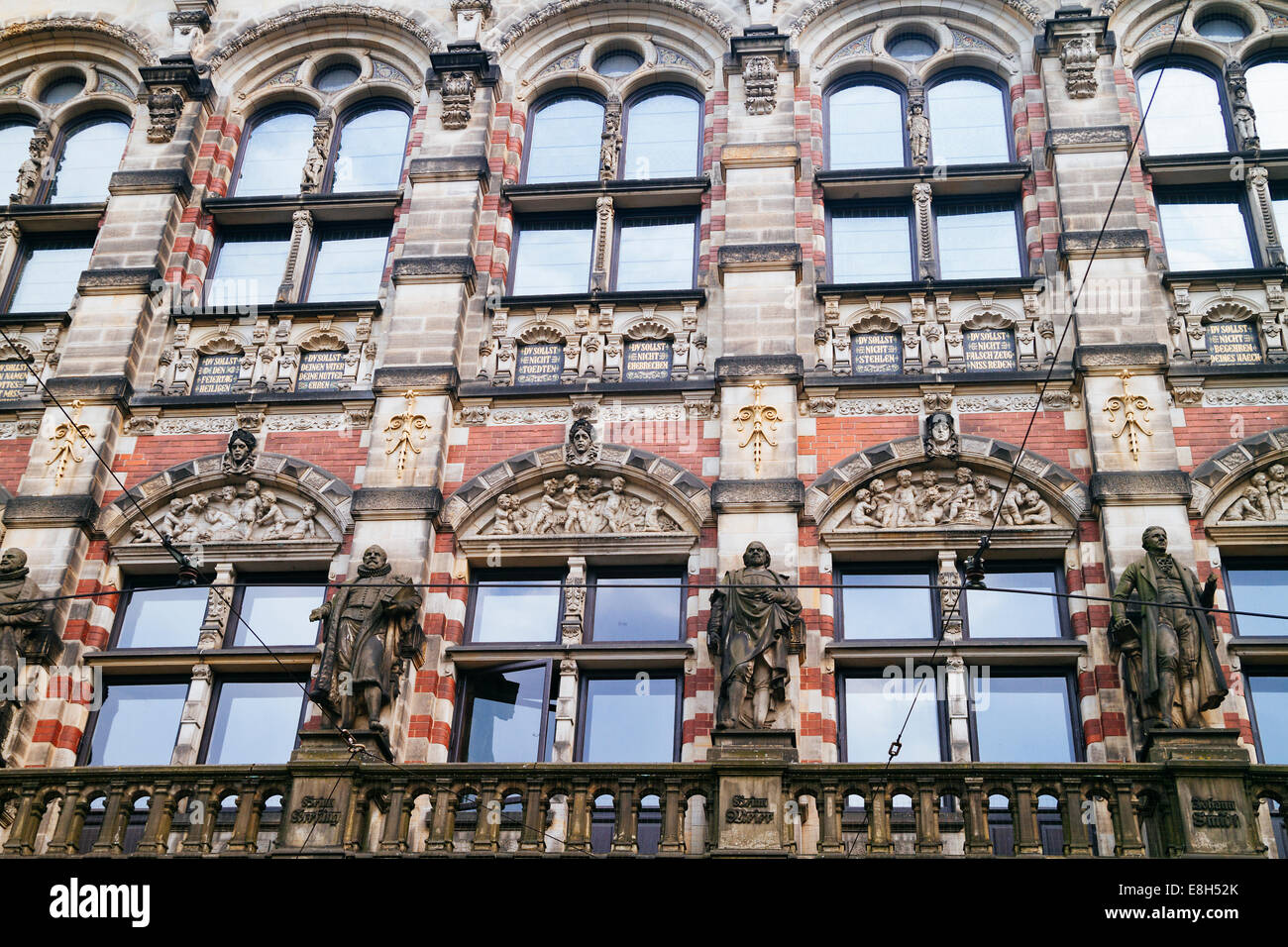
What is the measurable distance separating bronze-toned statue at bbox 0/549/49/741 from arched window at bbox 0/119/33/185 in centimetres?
705

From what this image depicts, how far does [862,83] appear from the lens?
20.4 meters

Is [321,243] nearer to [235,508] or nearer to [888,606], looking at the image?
[235,508]

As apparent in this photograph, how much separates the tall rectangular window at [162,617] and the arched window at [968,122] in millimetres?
10379

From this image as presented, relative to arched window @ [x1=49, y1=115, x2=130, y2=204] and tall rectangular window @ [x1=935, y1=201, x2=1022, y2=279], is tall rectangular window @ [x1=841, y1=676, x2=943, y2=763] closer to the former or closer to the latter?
tall rectangular window @ [x1=935, y1=201, x2=1022, y2=279]

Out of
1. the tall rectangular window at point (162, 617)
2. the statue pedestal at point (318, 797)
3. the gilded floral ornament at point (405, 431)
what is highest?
the gilded floral ornament at point (405, 431)

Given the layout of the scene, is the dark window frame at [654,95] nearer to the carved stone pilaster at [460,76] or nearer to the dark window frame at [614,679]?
the carved stone pilaster at [460,76]

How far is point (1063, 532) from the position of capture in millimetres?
15672

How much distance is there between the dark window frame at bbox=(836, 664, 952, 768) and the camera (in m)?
14.8

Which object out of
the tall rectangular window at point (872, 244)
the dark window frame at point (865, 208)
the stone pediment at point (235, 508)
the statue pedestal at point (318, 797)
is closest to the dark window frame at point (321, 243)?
the stone pediment at point (235, 508)

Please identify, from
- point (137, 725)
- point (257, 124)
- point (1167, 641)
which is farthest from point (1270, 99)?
point (137, 725)

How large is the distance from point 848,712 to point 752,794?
2.29 m

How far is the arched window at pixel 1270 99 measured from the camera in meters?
18.8

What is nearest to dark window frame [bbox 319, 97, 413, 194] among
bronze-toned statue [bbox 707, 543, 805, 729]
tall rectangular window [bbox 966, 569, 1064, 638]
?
bronze-toned statue [bbox 707, 543, 805, 729]
